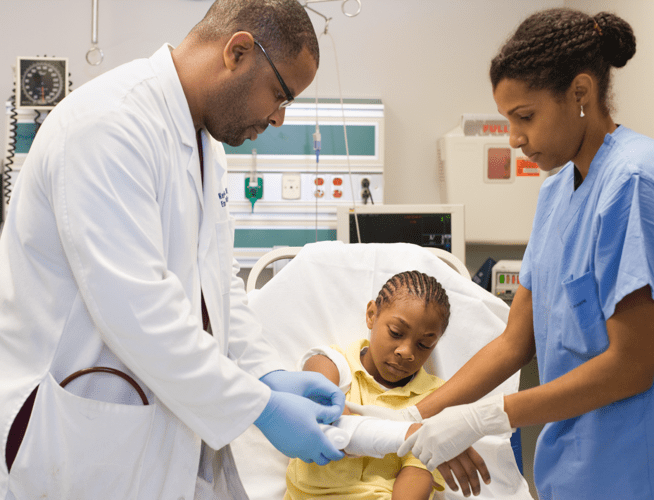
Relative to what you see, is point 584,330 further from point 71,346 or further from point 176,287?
point 71,346

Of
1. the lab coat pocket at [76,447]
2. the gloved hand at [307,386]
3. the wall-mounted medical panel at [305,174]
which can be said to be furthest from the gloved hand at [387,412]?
the wall-mounted medical panel at [305,174]

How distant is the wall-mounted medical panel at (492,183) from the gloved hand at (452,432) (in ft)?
6.63

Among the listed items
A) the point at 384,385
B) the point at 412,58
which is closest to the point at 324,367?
the point at 384,385

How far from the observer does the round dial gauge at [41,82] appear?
2.85m

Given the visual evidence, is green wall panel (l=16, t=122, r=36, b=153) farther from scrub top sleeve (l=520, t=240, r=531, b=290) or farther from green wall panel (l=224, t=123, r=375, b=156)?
scrub top sleeve (l=520, t=240, r=531, b=290)

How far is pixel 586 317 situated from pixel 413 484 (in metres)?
0.56

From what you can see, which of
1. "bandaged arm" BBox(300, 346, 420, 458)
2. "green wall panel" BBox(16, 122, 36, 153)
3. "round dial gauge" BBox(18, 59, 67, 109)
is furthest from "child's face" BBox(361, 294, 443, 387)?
"green wall panel" BBox(16, 122, 36, 153)

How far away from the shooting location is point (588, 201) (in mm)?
1092

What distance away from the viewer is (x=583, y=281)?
1028 millimetres

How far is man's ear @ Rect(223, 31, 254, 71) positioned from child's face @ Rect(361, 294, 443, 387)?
847 millimetres

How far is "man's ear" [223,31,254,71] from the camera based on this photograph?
99 cm

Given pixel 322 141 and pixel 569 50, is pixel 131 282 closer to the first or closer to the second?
pixel 569 50

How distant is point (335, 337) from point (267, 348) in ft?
1.61

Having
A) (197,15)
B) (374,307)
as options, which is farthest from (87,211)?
(197,15)
